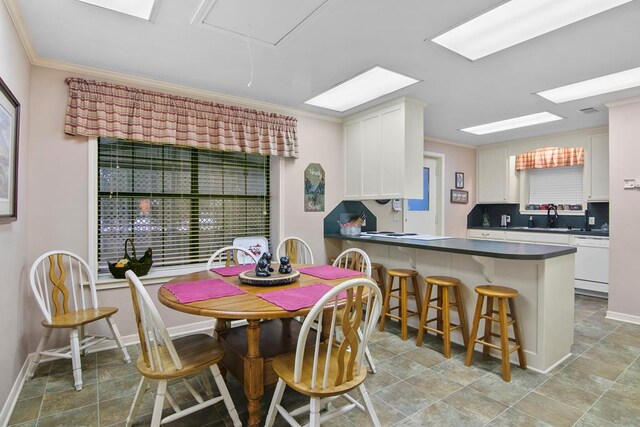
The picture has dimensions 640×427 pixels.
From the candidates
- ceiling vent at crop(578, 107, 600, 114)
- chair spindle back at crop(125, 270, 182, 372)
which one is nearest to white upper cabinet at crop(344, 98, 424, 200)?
ceiling vent at crop(578, 107, 600, 114)

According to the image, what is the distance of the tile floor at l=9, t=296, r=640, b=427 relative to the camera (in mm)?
1905

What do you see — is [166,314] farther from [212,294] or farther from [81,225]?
[212,294]

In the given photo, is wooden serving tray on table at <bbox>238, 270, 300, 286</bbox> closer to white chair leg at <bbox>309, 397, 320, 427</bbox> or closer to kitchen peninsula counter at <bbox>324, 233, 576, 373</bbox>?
white chair leg at <bbox>309, 397, 320, 427</bbox>

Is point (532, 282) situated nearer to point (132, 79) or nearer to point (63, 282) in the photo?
point (63, 282)

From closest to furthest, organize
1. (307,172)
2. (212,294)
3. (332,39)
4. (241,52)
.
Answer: (212,294)
(332,39)
(241,52)
(307,172)

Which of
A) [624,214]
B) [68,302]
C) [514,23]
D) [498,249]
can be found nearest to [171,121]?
[68,302]

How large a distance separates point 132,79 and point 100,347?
237cm

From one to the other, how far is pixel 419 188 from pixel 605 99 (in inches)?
84.4

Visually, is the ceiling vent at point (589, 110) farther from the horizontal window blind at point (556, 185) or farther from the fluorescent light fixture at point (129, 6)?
the fluorescent light fixture at point (129, 6)

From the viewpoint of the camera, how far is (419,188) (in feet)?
12.1

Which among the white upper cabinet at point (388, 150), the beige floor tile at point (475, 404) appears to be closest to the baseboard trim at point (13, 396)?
the beige floor tile at point (475, 404)

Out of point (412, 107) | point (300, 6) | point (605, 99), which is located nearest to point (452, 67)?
point (412, 107)

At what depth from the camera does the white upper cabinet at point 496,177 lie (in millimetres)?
5629

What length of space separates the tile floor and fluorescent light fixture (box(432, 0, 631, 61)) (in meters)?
2.40
